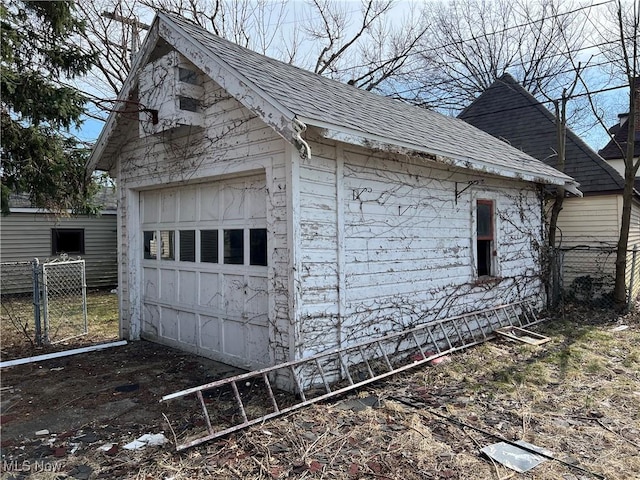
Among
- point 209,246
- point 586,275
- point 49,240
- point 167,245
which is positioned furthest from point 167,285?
point 49,240

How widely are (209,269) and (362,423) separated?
10.1ft

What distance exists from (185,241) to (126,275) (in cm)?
150

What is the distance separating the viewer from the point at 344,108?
225 inches

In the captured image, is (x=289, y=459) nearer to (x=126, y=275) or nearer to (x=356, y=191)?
(x=356, y=191)

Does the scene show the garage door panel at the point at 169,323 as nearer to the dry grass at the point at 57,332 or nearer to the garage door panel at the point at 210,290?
the garage door panel at the point at 210,290

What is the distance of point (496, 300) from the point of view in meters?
7.67

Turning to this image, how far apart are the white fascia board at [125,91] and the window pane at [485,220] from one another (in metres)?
5.58

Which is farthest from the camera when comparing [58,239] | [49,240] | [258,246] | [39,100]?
[58,239]

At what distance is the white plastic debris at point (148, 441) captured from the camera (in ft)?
11.8

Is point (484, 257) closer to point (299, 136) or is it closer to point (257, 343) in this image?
point (257, 343)

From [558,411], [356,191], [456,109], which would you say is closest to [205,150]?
[356,191]

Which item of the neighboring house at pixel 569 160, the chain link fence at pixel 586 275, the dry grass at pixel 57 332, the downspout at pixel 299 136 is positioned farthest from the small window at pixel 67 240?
the chain link fence at pixel 586 275

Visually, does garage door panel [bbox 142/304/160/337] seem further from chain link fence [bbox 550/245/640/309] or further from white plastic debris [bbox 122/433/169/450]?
chain link fence [bbox 550/245/640/309]

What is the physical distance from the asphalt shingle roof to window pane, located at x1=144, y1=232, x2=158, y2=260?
3142 millimetres
